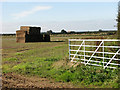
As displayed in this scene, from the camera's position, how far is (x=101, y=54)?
35.5 feet

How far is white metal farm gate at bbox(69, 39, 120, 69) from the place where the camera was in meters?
9.68

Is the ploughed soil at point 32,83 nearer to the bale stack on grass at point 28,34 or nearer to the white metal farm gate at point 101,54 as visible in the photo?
the white metal farm gate at point 101,54

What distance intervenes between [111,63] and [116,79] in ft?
4.85

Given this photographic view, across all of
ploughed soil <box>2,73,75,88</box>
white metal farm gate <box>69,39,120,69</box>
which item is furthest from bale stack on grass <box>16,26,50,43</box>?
ploughed soil <box>2,73,75,88</box>

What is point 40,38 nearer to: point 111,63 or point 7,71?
point 7,71

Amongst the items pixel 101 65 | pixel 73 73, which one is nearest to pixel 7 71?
pixel 73 73

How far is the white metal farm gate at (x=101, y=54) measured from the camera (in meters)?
9.68

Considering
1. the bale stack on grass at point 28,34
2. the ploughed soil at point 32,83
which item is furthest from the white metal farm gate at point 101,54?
the bale stack on grass at point 28,34

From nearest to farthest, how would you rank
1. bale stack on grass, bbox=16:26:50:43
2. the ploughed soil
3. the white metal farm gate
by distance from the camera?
the ploughed soil < the white metal farm gate < bale stack on grass, bbox=16:26:50:43

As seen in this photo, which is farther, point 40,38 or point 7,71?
point 40,38

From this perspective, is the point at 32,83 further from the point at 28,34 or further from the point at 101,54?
the point at 28,34

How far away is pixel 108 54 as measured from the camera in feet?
34.0

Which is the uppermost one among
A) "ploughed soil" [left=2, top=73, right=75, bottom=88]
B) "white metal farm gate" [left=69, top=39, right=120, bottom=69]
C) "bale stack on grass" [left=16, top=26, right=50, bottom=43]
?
"bale stack on grass" [left=16, top=26, right=50, bottom=43]

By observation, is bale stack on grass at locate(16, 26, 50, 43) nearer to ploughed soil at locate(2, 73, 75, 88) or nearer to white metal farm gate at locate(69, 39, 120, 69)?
white metal farm gate at locate(69, 39, 120, 69)
